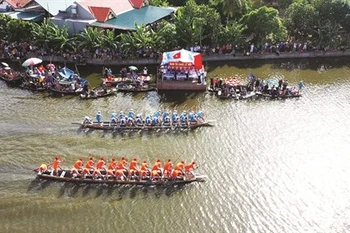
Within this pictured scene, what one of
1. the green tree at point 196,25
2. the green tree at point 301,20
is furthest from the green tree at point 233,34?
the green tree at point 301,20

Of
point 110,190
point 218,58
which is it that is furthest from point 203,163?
point 218,58

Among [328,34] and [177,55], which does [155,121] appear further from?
[328,34]

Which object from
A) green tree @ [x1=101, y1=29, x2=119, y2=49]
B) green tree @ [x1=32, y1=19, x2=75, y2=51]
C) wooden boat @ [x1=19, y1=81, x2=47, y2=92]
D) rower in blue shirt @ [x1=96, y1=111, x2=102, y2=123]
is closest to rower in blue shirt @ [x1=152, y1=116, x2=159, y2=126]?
rower in blue shirt @ [x1=96, y1=111, x2=102, y2=123]

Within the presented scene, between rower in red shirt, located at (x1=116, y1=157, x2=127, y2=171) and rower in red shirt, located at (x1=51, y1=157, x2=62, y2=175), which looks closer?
rower in red shirt, located at (x1=116, y1=157, x2=127, y2=171)

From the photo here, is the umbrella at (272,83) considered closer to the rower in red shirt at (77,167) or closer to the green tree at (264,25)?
the green tree at (264,25)

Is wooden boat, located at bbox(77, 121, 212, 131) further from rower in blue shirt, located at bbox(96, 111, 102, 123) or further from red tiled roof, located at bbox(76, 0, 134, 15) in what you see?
red tiled roof, located at bbox(76, 0, 134, 15)
